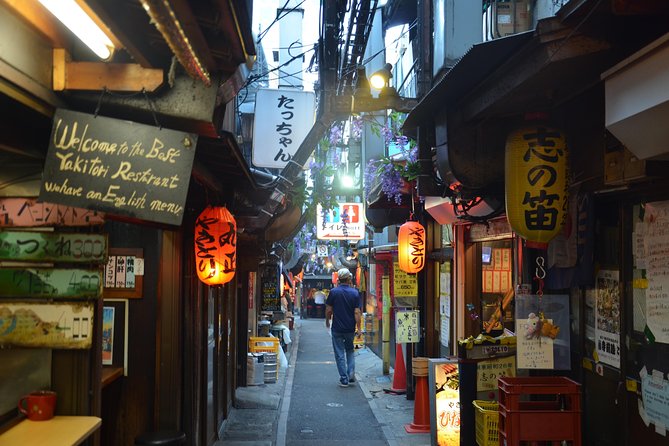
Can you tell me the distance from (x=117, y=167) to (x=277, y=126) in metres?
7.52

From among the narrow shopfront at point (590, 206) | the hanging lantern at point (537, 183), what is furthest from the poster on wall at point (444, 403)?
the hanging lantern at point (537, 183)

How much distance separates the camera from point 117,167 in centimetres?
406

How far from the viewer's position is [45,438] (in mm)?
4406

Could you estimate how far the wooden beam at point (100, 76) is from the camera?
4242mm

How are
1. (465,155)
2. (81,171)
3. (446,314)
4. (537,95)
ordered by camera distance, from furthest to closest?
(446,314)
(465,155)
(537,95)
(81,171)

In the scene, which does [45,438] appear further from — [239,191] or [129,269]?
[239,191]

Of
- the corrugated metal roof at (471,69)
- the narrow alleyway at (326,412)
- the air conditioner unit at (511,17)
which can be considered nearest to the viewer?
the corrugated metal roof at (471,69)

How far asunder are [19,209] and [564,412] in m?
5.34

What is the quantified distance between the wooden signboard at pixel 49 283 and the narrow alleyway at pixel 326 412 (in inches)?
262

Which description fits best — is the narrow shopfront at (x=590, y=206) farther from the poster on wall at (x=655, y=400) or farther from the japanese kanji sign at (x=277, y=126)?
the japanese kanji sign at (x=277, y=126)

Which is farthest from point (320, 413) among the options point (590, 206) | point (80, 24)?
point (80, 24)

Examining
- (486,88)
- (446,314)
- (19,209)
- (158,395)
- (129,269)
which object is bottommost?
(158,395)

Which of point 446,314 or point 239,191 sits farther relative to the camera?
point 446,314

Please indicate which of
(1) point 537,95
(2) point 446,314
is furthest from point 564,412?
(2) point 446,314
